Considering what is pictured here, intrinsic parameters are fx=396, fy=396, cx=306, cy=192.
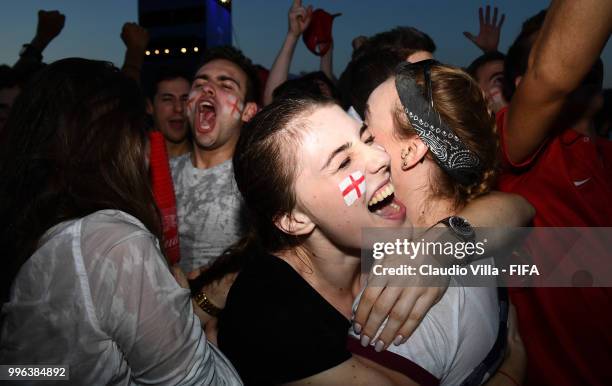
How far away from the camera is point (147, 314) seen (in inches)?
49.0

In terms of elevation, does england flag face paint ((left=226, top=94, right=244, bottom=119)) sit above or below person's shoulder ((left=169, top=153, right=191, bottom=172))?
above

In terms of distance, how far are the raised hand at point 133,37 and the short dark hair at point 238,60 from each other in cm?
111

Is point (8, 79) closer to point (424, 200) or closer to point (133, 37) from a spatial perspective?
point (133, 37)

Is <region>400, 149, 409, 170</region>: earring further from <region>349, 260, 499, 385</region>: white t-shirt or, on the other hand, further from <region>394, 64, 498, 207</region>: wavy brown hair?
<region>349, 260, 499, 385</region>: white t-shirt

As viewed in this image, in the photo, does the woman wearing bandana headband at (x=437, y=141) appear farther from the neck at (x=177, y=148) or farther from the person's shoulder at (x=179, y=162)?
the neck at (x=177, y=148)

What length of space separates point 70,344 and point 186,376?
369 millimetres

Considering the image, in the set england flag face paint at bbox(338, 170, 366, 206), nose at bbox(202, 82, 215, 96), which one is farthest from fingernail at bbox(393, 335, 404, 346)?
nose at bbox(202, 82, 215, 96)

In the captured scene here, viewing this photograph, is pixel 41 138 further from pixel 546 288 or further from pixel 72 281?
pixel 546 288

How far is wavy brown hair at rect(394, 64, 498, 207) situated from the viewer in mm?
1572

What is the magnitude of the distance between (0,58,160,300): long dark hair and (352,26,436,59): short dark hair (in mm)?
1616

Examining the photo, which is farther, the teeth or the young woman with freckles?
the teeth

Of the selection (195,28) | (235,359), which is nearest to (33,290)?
(235,359)

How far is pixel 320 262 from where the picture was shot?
1696 mm

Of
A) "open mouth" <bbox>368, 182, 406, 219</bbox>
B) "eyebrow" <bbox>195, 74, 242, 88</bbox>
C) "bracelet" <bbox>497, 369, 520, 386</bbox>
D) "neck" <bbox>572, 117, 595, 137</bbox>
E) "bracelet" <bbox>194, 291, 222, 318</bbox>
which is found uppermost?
"neck" <bbox>572, 117, 595, 137</bbox>
